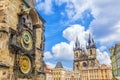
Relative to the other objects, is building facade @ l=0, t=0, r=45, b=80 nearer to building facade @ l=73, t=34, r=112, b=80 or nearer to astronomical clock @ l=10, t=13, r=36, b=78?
astronomical clock @ l=10, t=13, r=36, b=78

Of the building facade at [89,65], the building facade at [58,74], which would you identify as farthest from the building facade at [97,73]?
the building facade at [58,74]

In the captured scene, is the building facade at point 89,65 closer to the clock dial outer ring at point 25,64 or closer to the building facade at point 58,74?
the building facade at point 58,74

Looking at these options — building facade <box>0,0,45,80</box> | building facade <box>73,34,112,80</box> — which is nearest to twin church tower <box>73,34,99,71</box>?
building facade <box>73,34,112,80</box>

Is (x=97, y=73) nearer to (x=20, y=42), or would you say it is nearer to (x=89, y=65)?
(x=89, y=65)

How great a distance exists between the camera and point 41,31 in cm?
2427

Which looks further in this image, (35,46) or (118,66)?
(118,66)

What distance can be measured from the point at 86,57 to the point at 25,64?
415 ft

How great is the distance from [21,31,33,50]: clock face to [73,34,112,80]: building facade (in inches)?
4264

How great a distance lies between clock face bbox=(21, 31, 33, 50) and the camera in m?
19.5

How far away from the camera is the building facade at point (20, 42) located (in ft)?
53.6

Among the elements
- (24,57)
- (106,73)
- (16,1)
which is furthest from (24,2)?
(106,73)

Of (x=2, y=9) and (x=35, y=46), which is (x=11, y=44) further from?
(x=35, y=46)

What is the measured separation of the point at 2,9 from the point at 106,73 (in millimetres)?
114687

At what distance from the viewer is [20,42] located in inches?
742
